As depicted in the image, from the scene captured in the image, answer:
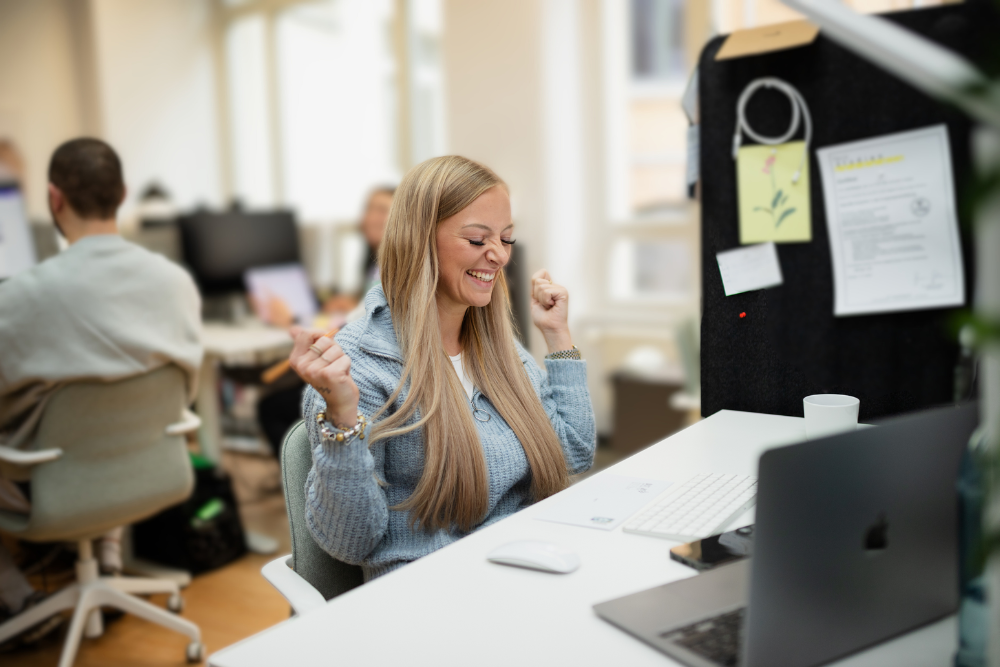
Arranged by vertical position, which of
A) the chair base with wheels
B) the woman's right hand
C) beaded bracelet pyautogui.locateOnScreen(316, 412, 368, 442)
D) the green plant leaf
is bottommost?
the chair base with wheels

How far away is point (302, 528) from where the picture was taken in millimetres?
1133

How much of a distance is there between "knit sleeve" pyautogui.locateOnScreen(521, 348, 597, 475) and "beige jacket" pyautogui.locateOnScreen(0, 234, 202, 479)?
105 centimetres

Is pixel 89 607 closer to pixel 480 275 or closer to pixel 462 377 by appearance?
pixel 462 377

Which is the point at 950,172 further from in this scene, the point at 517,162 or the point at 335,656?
the point at 517,162

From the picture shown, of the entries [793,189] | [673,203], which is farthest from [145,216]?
[793,189]

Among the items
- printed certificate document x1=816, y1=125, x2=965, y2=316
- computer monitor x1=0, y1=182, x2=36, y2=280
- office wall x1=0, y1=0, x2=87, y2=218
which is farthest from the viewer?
office wall x1=0, y1=0, x2=87, y2=218

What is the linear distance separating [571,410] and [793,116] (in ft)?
2.20

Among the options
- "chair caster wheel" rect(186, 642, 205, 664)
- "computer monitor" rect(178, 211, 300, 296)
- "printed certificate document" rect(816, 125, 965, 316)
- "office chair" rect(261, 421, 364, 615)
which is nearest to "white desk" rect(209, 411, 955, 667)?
"office chair" rect(261, 421, 364, 615)

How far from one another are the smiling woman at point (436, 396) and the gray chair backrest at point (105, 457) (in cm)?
98

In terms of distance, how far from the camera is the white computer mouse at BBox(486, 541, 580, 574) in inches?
33.3

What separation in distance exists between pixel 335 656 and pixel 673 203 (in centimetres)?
308

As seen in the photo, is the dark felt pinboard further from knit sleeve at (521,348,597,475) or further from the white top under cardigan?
the white top under cardigan

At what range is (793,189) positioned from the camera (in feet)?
4.78

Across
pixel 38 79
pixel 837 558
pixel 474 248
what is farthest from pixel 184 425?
pixel 38 79
